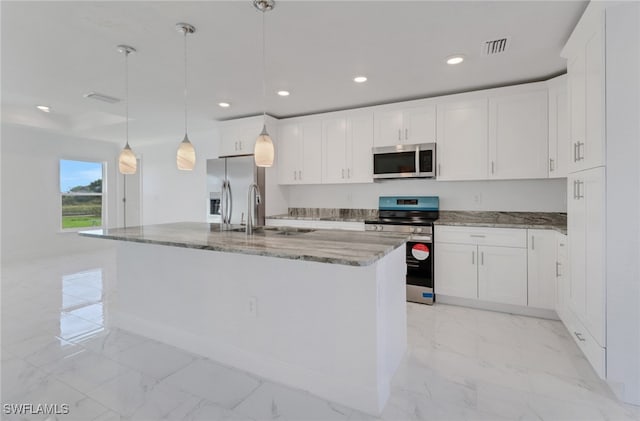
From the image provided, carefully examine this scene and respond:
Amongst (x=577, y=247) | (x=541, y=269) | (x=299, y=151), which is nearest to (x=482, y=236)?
(x=541, y=269)

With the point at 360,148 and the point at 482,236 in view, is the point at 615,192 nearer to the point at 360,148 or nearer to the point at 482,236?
the point at 482,236

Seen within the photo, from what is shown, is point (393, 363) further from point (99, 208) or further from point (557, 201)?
point (99, 208)

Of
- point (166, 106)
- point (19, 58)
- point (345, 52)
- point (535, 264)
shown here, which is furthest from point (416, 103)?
point (19, 58)

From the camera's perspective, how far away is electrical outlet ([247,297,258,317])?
205 centimetres

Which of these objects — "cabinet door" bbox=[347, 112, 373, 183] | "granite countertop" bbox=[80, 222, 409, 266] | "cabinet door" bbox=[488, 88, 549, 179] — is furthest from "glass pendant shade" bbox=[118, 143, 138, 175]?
"cabinet door" bbox=[488, 88, 549, 179]

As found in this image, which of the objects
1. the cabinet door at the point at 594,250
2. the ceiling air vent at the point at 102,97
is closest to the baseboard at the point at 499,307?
the cabinet door at the point at 594,250

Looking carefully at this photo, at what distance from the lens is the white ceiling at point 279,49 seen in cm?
202

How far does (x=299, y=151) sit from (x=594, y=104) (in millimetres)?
3206

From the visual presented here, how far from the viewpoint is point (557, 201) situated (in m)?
3.39

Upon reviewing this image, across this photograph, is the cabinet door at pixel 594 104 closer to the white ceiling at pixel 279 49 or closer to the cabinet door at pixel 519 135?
the white ceiling at pixel 279 49

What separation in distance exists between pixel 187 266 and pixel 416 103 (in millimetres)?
2979

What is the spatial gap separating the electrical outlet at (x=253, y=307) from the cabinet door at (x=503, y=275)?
2351 mm

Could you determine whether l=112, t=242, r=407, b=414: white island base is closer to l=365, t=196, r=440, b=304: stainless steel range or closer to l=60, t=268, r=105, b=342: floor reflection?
l=60, t=268, r=105, b=342: floor reflection

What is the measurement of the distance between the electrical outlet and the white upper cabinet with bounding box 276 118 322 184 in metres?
2.51
